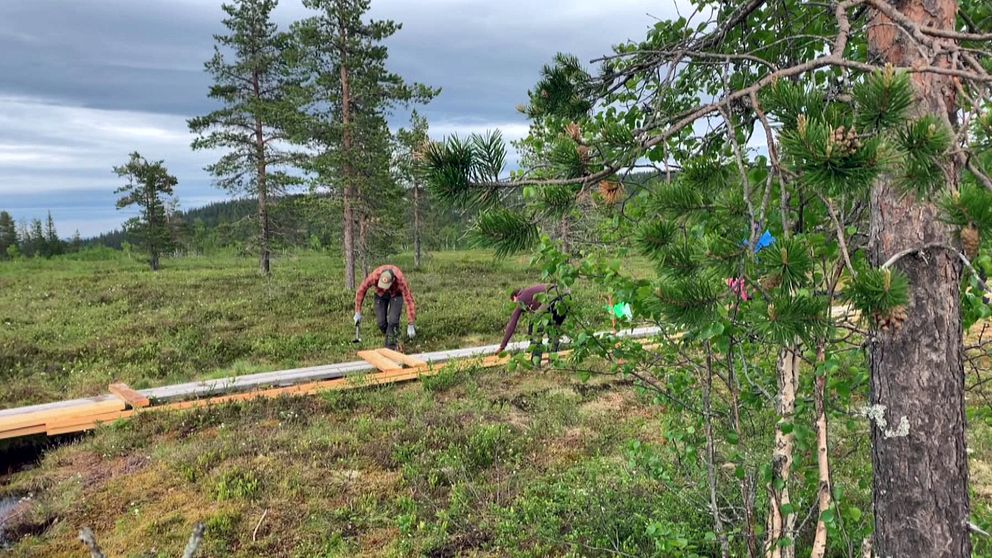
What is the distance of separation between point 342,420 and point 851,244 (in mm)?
7104

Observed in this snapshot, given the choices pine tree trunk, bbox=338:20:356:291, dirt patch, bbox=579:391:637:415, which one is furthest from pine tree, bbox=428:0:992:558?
pine tree trunk, bbox=338:20:356:291

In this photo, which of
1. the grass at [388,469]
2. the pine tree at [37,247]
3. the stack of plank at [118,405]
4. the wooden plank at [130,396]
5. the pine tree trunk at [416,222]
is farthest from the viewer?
the pine tree at [37,247]

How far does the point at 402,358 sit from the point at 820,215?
908 centimetres

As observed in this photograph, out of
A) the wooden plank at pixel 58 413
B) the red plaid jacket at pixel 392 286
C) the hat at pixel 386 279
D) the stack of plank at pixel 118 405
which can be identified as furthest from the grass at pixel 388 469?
the hat at pixel 386 279

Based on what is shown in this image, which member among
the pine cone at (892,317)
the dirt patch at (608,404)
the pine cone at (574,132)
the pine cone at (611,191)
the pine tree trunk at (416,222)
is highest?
the pine tree trunk at (416,222)

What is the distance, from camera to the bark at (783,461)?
3090 mm

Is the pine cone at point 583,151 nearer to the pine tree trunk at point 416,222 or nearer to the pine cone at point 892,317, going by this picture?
the pine cone at point 892,317

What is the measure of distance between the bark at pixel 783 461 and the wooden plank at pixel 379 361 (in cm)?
804

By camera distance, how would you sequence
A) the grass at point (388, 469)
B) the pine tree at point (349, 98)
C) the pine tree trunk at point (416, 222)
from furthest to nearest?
1. the pine tree trunk at point (416, 222)
2. the pine tree at point (349, 98)
3. the grass at point (388, 469)

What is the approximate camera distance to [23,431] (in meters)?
7.89

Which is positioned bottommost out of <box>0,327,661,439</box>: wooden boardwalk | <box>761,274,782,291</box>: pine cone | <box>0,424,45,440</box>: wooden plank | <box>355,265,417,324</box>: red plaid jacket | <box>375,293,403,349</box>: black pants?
<box>0,424,45,440</box>: wooden plank

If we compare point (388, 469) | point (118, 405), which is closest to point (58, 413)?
point (118, 405)

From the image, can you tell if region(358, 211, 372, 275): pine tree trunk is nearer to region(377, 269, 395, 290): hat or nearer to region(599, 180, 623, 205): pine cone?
region(377, 269, 395, 290): hat

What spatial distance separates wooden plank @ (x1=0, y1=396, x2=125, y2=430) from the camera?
7.86m
